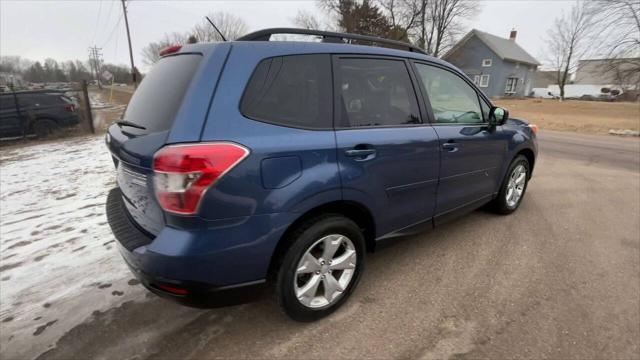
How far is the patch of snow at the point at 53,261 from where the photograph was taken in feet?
8.05

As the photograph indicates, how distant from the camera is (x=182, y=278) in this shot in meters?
1.86

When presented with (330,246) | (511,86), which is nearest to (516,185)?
(330,246)

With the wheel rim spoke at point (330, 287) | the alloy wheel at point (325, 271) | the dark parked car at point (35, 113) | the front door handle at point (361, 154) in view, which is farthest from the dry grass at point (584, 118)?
the dark parked car at point (35, 113)

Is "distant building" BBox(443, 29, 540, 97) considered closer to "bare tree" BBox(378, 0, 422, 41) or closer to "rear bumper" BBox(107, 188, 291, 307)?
"bare tree" BBox(378, 0, 422, 41)

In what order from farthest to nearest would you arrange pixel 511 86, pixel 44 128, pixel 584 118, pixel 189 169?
pixel 511 86 → pixel 584 118 → pixel 44 128 → pixel 189 169

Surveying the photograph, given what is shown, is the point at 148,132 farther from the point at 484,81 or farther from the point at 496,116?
the point at 484,81

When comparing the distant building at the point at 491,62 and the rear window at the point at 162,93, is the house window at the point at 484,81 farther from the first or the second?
the rear window at the point at 162,93

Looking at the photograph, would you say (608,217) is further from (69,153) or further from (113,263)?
(69,153)

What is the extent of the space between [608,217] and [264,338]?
4.45 m

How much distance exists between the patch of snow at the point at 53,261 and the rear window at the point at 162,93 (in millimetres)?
1453

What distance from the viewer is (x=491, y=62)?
42.4 metres

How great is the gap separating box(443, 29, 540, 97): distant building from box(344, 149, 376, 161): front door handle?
145 ft

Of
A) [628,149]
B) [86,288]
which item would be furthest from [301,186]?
[628,149]

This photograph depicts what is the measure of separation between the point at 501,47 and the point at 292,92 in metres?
49.3
